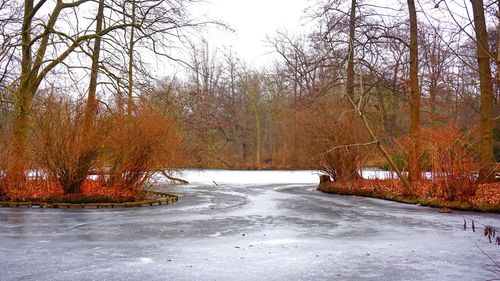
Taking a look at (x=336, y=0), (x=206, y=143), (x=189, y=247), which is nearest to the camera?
(x=189, y=247)

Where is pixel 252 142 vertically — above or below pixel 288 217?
above

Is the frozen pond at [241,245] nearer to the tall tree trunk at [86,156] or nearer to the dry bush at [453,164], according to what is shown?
the dry bush at [453,164]

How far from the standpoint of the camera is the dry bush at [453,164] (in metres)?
14.6

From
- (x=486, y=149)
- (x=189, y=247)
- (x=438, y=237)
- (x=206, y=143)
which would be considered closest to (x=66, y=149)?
(x=189, y=247)

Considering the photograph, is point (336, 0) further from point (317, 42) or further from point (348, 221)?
point (348, 221)

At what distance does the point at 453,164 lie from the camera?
1471 centimetres

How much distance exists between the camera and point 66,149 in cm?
1553

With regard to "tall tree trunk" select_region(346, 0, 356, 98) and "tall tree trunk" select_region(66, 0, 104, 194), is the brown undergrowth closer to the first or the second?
"tall tree trunk" select_region(346, 0, 356, 98)

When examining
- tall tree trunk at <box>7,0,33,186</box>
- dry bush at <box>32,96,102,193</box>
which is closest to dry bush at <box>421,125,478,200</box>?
dry bush at <box>32,96,102,193</box>

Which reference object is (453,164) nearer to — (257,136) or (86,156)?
(86,156)

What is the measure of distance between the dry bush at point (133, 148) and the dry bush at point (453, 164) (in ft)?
29.0

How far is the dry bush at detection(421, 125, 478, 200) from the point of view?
47.9 ft

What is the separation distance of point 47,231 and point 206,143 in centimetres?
Result: 3511

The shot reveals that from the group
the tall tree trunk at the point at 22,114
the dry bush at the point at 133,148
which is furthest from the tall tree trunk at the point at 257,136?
the dry bush at the point at 133,148
